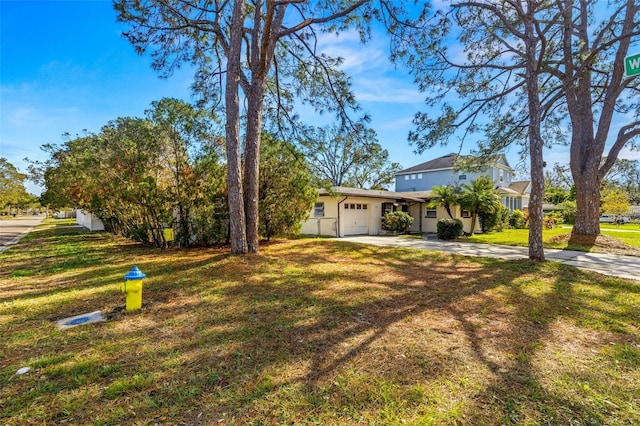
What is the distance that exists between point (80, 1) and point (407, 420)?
33.6 feet

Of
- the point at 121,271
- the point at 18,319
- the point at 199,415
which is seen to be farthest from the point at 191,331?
the point at 121,271

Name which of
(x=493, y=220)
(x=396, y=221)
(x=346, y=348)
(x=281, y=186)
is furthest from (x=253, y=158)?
(x=493, y=220)

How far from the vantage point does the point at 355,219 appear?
57.5ft

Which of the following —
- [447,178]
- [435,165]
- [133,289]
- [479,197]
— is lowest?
[133,289]

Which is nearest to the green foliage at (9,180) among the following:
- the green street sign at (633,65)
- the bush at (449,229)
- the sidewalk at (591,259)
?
the bush at (449,229)

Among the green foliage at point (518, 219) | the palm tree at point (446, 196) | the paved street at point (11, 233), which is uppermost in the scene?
the palm tree at point (446, 196)

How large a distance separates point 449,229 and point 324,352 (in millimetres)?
13572

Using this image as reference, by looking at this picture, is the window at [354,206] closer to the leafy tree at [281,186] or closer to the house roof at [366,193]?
the house roof at [366,193]

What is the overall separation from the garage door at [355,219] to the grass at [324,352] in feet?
34.6

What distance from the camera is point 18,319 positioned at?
416 centimetres

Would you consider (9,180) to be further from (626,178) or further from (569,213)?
(626,178)

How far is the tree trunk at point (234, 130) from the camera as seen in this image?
25.5 ft

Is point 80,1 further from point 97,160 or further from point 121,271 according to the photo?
point 121,271

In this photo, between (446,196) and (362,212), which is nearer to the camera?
(446,196)
